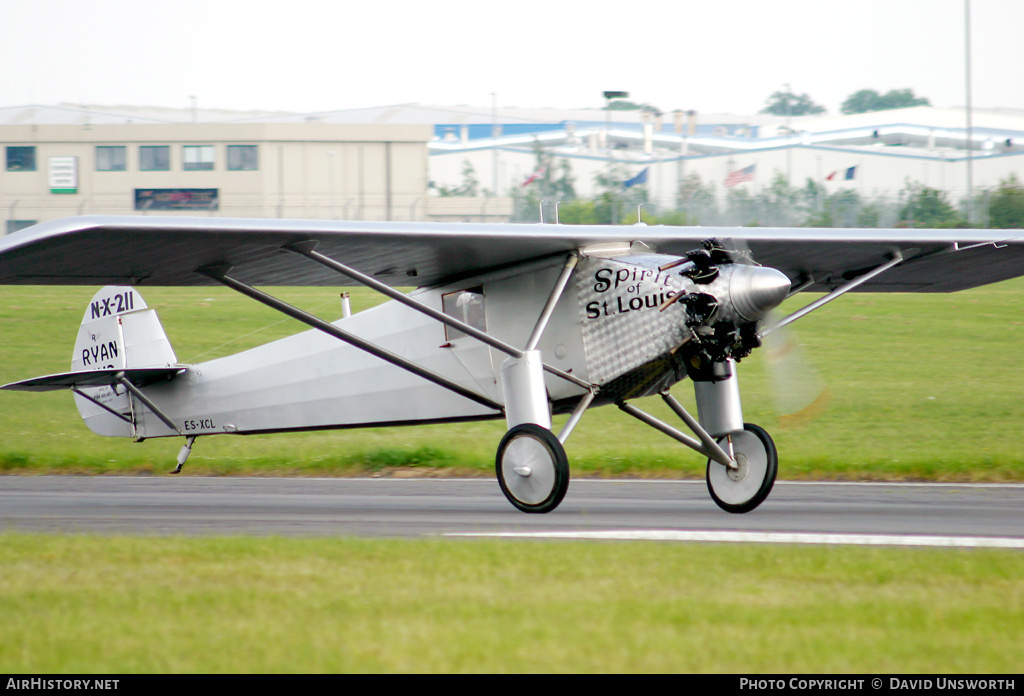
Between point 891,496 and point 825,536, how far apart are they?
3727mm

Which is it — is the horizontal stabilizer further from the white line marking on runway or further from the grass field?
the white line marking on runway

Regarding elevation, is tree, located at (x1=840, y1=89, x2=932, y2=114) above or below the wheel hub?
above

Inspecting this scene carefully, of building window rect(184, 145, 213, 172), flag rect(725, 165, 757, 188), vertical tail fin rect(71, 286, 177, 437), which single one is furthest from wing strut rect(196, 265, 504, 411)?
building window rect(184, 145, 213, 172)

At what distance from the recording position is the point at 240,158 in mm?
63594

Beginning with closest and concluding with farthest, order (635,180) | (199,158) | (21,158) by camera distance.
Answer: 1. (635,180)
2. (21,158)
3. (199,158)

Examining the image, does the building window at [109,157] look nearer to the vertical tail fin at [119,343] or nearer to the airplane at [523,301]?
the vertical tail fin at [119,343]

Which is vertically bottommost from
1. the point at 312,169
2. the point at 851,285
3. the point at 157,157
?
the point at 851,285

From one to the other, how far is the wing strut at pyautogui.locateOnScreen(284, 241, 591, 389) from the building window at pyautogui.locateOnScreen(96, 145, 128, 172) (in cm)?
6008

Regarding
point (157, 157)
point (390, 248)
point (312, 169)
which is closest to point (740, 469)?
point (390, 248)

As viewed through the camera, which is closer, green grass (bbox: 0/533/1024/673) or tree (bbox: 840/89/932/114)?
green grass (bbox: 0/533/1024/673)

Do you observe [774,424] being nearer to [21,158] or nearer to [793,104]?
[21,158]

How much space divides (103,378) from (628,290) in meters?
7.00

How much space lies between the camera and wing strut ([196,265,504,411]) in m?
9.62

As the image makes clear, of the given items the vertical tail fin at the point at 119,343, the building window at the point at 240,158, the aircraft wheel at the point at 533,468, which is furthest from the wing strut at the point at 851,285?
the building window at the point at 240,158
